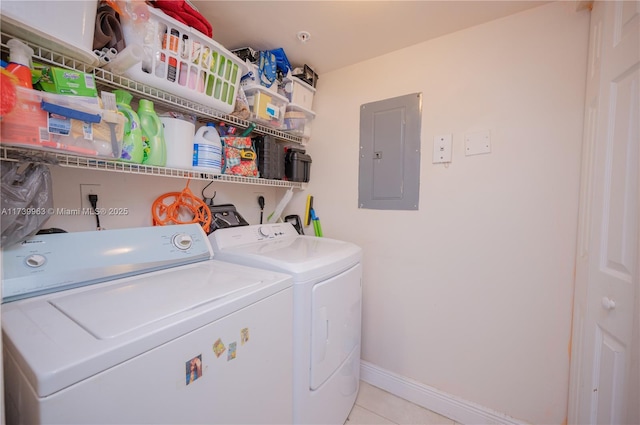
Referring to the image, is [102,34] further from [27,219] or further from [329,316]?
[329,316]

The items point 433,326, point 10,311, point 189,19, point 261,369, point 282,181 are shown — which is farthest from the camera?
point 282,181

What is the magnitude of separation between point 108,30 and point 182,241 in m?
0.91

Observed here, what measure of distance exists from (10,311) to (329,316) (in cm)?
109

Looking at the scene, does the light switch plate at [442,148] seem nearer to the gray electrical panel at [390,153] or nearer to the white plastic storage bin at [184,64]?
the gray electrical panel at [390,153]

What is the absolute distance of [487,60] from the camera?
1.47 metres

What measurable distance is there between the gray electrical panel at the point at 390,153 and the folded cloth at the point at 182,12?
3.66 feet

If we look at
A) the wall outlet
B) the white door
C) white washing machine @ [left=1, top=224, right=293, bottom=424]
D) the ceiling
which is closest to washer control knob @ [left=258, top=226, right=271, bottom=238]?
white washing machine @ [left=1, top=224, right=293, bottom=424]

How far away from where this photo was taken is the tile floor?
157cm

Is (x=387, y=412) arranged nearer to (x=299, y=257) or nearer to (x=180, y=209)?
(x=299, y=257)

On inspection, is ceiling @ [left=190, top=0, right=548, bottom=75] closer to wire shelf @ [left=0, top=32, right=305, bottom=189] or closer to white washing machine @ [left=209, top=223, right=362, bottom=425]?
wire shelf @ [left=0, top=32, right=305, bottom=189]

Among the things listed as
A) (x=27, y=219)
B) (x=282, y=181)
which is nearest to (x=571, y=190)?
(x=282, y=181)

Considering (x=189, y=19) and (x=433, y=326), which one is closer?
(x=189, y=19)

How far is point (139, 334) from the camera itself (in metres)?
0.63

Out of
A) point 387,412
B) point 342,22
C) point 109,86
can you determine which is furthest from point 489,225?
point 109,86
